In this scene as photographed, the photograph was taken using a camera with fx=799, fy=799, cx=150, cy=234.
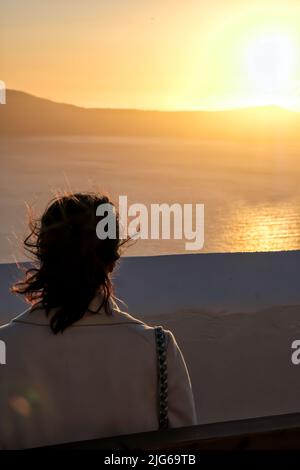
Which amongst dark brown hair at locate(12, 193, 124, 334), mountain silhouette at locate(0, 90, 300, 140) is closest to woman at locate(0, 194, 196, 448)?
dark brown hair at locate(12, 193, 124, 334)

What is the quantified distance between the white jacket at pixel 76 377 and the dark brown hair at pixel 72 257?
3cm

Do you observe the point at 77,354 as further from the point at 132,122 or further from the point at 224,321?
the point at 132,122

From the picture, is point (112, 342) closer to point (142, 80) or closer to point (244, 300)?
point (244, 300)

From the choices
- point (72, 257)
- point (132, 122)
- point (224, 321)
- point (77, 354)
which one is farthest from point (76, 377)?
point (132, 122)

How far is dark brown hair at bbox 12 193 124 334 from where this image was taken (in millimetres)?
1500

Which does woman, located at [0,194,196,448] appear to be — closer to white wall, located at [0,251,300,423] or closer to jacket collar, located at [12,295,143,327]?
jacket collar, located at [12,295,143,327]

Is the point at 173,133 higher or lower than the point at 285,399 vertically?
higher

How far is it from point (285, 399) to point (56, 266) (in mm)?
2347

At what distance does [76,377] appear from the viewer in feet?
4.96

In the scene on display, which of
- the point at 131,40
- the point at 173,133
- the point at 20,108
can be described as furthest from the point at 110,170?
the point at 20,108
